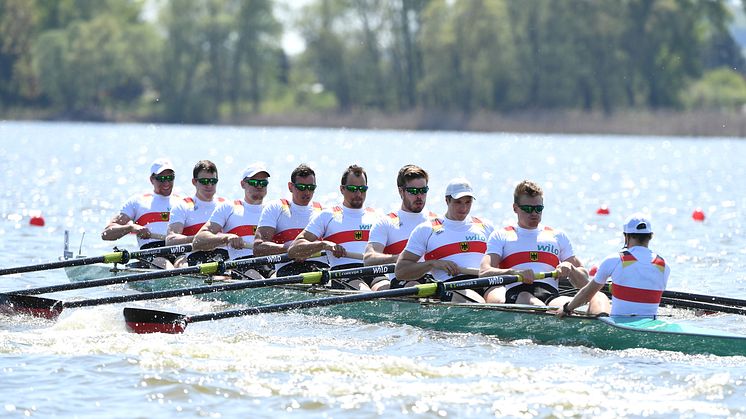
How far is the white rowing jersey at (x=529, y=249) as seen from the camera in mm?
11938

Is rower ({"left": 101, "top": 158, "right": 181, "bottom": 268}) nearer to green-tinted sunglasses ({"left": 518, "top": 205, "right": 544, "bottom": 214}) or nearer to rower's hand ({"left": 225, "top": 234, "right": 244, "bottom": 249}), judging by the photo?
rower's hand ({"left": 225, "top": 234, "right": 244, "bottom": 249})

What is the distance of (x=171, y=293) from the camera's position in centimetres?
1238

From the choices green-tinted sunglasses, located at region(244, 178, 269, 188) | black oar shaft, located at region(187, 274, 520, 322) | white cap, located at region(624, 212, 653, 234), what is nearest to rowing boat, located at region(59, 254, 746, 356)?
black oar shaft, located at region(187, 274, 520, 322)

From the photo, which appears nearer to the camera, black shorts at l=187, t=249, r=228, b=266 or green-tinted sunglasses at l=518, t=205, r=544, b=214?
green-tinted sunglasses at l=518, t=205, r=544, b=214

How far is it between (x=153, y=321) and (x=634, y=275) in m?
4.44

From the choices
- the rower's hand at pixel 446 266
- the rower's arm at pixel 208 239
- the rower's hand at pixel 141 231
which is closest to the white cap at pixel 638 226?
the rower's hand at pixel 446 266

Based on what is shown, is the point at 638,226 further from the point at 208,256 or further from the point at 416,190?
the point at 208,256

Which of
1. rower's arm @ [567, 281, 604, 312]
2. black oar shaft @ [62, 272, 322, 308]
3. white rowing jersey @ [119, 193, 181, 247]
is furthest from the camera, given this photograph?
white rowing jersey @ [119, 193, 181, 247]

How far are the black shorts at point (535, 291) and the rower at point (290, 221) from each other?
8.96 feet

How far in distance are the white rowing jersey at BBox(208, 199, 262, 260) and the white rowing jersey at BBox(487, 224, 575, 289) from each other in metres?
3.91

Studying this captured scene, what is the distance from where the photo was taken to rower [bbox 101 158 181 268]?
52.5 feet

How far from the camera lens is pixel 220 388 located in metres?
9.85

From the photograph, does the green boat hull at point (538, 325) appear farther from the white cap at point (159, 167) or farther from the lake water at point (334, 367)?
the white cap at point (159, 167)

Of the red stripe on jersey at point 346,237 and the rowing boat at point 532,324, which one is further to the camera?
the red stripe on jersey at point 346,237
